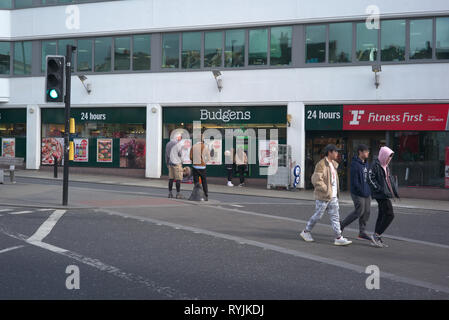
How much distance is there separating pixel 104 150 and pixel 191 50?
20.0ft

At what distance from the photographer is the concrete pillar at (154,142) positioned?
2356 cm

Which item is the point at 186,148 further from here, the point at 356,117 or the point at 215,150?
the point at 356,117

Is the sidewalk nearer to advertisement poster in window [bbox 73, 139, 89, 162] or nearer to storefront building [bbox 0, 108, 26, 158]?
advertisement poster in window [bbox 73, 139, 89, 162]

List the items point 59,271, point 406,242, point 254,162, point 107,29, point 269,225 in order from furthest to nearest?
1. point 107,29
2. point 254,162
3. point 269,225
4. point 406,242
5. point 59,271

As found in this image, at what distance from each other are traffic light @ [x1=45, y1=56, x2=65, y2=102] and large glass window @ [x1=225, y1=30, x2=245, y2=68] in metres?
10.5

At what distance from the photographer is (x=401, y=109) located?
20250mm

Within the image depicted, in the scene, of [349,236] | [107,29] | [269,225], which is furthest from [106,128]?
[349,236]

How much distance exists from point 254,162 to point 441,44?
27.3 ft

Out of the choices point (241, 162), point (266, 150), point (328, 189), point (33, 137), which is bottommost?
point (328, 189)

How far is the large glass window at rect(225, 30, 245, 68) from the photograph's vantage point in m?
22.4

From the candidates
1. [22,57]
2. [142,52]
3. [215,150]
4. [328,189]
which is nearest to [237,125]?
[215,150]

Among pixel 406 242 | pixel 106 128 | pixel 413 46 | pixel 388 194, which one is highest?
pixel 413 46

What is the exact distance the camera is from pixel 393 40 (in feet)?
67.1
